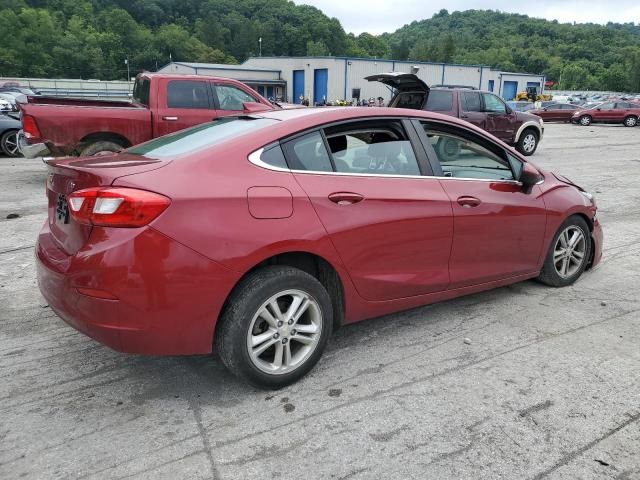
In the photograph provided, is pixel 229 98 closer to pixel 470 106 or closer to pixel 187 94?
pixel 187 94

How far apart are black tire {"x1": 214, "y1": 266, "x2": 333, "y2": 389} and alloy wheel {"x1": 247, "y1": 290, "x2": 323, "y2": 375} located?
0.10ft

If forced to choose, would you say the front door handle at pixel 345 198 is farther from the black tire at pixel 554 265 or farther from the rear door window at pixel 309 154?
the black tire at pixel 554 265

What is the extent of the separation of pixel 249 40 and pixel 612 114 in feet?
349

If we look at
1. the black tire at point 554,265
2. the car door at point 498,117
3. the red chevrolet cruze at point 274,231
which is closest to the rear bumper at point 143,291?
the red chevrolet cruze at point 274,231

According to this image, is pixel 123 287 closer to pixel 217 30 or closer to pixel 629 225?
pixel 629 225

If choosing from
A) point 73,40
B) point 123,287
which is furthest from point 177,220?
point 73,40

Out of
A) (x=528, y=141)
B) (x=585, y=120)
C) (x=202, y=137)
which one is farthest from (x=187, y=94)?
(x=585, y=120)

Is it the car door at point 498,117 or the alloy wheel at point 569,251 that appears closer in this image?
the alloy wheel at point 569,251

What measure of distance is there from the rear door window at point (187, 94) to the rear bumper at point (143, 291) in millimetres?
7064

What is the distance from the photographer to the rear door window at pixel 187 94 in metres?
9.30

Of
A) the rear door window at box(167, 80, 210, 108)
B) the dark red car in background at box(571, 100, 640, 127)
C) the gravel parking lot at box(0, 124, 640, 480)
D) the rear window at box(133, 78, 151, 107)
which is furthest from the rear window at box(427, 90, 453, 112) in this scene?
the dark red car in background at box(571, 100, 640, 127)

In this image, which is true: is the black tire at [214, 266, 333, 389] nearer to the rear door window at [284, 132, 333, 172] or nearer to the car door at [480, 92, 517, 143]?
Answer: the rear door window at [284, 132, 333, 172]

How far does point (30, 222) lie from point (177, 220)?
500cm

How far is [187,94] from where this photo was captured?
30.9 feet
